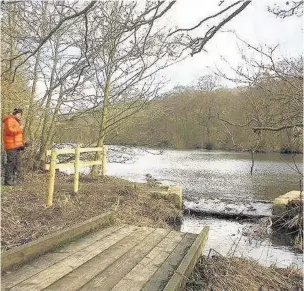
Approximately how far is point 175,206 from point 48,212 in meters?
5.37

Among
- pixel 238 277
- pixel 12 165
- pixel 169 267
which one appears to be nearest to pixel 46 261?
pixel 169 267

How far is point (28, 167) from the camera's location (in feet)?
48.6

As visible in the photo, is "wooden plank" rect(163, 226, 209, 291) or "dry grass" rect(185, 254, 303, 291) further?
"dry grass" rect(185, 254, 303, 291)

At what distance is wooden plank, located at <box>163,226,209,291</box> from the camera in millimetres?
4455

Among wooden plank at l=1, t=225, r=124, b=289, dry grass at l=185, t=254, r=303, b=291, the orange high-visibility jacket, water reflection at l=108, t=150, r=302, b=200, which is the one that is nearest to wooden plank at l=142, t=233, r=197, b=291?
dry grass at l=185, t=254, r=303, b=291

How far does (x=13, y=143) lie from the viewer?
11.0m

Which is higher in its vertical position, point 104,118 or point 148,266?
point 104,118

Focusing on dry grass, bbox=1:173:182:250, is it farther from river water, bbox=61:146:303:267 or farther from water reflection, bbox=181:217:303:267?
river water, bbox=61:146:303:267

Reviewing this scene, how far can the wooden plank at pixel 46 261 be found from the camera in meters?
4.40

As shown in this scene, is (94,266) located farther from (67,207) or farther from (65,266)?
(67,207)

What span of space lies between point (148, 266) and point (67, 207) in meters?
4.25

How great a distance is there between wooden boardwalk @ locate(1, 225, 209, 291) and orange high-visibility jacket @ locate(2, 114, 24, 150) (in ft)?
16.0

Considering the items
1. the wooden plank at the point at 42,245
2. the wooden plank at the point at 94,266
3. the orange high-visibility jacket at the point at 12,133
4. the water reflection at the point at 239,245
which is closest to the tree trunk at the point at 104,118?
the water reflection at the point at 239,245

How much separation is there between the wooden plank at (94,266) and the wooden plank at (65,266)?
5 cm
